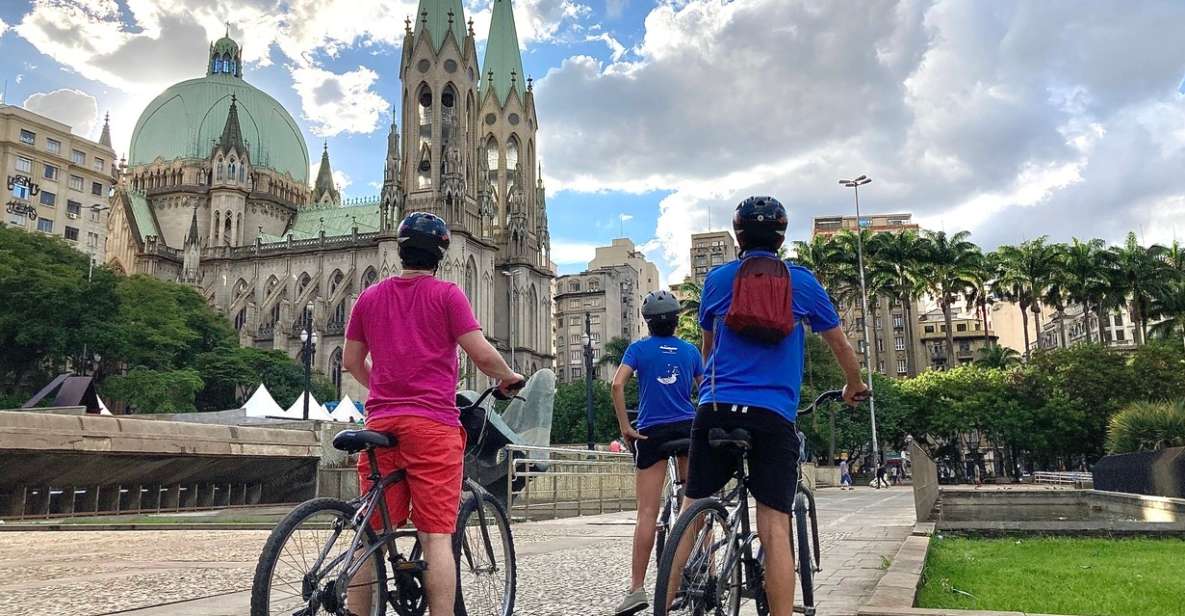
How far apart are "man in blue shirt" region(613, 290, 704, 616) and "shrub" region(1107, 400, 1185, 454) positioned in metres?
12.0

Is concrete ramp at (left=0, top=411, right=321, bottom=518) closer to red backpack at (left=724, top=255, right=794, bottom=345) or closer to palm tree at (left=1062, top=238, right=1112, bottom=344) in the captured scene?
red backpack at (left=724, top=255, right=794, bottom=345)

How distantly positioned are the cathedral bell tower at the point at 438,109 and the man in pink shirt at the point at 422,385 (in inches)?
2781

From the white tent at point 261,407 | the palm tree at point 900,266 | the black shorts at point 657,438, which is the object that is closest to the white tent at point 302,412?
the white tent at point 261,407

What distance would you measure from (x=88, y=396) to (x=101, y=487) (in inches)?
461

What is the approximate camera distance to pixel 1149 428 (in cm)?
1501

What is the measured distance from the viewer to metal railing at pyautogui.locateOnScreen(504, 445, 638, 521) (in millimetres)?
13970

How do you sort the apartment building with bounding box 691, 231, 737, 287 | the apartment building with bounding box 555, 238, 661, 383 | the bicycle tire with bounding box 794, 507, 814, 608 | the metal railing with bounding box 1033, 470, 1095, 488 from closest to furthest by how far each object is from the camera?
the bicycle tire with bounding box 794, 507, 814, 608 → the metal railing with bounding box 1033, 470, 1095, 488 → the apartment building with bounding box 555, 238, 661, 383 → the apartment building with bounding box 691, 231, 737, 287

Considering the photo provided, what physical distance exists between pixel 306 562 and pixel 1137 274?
206ft

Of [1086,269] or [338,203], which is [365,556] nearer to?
[1086,269]

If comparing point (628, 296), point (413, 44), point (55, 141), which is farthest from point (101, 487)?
point (628, 296)

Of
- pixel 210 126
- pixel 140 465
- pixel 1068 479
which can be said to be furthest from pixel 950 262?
pixel 210 126

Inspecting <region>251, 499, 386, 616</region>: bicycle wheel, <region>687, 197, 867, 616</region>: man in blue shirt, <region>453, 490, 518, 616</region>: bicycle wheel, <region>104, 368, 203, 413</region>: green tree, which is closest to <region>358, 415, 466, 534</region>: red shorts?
<region>251, 499, 386, 616</region>: bicycle wheel

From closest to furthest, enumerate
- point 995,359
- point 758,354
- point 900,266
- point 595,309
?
point 758,354 → point 900,266 → point 995,359 → point 595,309

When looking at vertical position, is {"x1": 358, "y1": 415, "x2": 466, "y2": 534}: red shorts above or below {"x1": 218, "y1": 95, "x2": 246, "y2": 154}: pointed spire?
below
